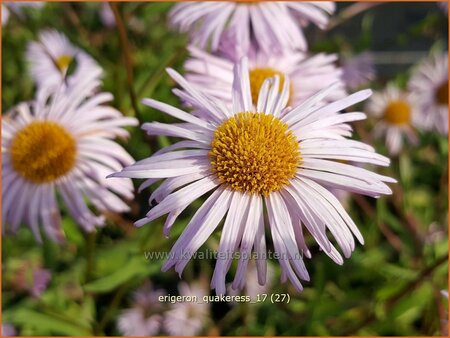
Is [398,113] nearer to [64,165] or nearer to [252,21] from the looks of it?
[252,21]

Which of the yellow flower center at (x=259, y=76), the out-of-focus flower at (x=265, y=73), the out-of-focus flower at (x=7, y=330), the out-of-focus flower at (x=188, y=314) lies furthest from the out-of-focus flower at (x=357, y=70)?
the out-of-focus flower at (x=7, y=330)

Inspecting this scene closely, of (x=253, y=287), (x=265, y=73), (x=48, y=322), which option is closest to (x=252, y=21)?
(x=265, y=73)

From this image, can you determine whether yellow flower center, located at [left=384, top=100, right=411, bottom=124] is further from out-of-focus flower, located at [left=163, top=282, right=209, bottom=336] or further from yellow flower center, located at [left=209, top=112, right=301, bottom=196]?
yellow flower center, located at [left=209, top=112, right=301, bottom=196]

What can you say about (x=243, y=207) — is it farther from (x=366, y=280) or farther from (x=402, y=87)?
(x=402, y=87)

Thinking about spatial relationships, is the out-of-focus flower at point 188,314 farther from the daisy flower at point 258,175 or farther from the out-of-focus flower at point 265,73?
the daisy flower at point 258,175

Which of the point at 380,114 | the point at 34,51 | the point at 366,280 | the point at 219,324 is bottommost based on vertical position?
the point at 219,324

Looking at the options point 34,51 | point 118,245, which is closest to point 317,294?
point 118,245
